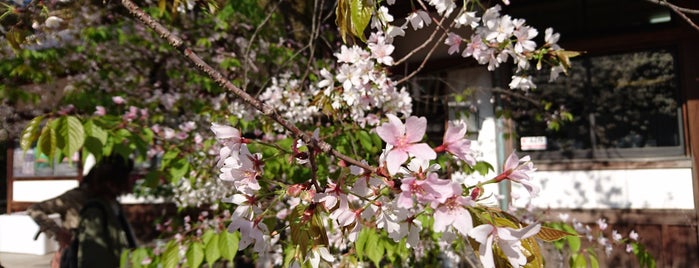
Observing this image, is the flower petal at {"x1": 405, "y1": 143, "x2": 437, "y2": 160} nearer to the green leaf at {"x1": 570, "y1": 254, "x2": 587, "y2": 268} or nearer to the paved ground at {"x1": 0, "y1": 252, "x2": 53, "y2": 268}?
the green leaf at {"x1": 570, "y1": 254, "x2": 587, "y2": 268}

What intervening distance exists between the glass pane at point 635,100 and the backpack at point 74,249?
387 centimetres

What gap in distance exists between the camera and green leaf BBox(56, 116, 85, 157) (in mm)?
1257

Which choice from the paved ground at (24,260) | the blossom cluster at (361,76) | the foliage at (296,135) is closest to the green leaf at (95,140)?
the foliage at (296,135)

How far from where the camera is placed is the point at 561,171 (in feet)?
13.4

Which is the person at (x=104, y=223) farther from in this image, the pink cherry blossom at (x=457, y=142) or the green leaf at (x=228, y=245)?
the pink cherry blossom at (x=457, y=142)

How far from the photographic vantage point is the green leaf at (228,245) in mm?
1929

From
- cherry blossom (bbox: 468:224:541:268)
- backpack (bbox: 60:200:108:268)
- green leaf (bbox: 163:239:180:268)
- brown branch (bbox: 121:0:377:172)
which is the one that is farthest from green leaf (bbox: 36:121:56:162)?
backpack (bbox: 60:200:108:268)

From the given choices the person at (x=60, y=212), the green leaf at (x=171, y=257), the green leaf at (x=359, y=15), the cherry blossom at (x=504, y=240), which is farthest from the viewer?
the person at (x=60, y=212)

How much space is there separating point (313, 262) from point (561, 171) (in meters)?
3.86

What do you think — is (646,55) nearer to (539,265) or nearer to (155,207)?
(539,265)

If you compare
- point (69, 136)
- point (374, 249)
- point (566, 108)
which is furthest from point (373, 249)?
point (566, 108)

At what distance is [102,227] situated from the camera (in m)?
2.62

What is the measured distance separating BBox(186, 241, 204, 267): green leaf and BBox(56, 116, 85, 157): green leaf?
0.88 metres

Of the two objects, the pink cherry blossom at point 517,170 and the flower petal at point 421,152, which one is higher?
the flower petal at point 421,152
